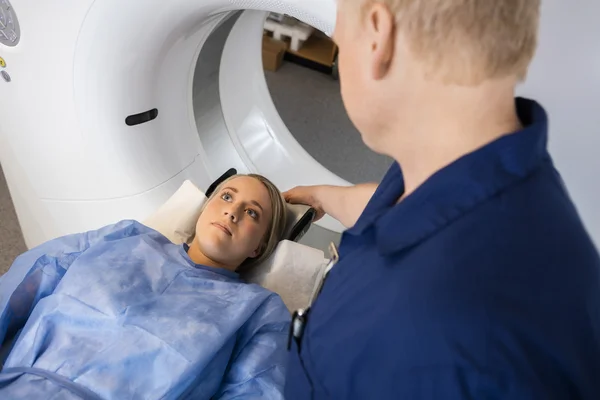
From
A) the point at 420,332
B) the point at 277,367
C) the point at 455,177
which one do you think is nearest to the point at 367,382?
the point at 420,332

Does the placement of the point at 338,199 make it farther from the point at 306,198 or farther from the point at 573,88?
the point at 573,88

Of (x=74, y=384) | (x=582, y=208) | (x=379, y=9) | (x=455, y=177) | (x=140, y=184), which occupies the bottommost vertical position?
(x=74, y=384)

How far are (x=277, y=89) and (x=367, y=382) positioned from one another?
237 cm

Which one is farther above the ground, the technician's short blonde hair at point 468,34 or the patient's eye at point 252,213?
the technician's short blonde hair at point 468,34

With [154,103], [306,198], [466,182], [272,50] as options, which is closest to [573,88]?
[466,182]

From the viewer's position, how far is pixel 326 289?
695 millimetres

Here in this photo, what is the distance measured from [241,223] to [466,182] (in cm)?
83

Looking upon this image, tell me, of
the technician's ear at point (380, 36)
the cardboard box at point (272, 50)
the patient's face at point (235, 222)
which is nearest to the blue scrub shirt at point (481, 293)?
the technician's ear at point (380, 36)

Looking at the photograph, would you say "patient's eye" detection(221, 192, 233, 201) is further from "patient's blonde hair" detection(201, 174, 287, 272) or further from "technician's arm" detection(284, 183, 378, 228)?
"technician's arm" detection(284, 183, 378, 228)

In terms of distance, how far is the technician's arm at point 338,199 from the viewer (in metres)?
1.29

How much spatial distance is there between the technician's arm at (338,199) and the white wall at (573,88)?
0.42 m

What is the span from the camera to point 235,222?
127 cm

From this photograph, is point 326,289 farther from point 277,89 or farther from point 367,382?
point 277,89

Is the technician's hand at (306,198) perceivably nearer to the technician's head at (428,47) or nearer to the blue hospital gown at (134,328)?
the blue hospital gown at (134,328)
